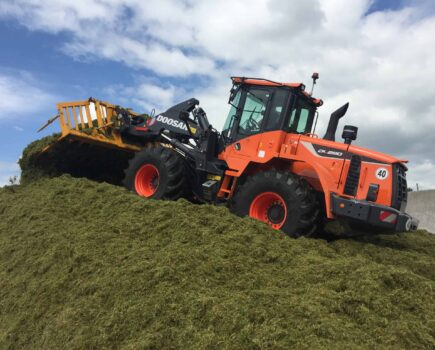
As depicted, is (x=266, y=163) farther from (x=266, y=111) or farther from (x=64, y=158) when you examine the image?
(x=64, y=158)

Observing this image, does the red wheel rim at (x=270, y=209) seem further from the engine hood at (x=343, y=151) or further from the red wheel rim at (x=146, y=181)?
the red wheel rim at (x=146, y=181)

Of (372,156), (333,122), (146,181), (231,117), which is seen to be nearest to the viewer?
(372,156)

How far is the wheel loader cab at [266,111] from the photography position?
21.8 feet

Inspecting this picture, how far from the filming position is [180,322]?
3.35 metres

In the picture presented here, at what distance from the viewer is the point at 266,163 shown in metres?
6.63

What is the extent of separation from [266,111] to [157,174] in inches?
91.1

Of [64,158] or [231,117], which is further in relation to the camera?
[64,158]

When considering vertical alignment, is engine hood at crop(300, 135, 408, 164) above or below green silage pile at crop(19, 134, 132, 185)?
above

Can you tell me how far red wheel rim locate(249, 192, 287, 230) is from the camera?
A: 5.99 metres

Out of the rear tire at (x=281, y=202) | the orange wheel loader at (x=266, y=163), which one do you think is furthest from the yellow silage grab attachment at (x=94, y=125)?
the rear tire at (x=281, y=202)

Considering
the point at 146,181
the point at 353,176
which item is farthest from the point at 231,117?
the point at 353,176

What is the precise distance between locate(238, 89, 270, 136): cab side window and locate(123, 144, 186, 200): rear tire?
4.26ft

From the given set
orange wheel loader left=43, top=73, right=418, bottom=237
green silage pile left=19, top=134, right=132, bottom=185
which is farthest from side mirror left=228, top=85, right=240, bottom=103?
green silage pile left=19, top=134, right=132, bottom=185

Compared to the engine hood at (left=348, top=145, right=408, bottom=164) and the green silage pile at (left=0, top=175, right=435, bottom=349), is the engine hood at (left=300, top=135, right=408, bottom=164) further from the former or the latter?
the green silage pile at (left=0, top=175, right=435, bottom=349)
